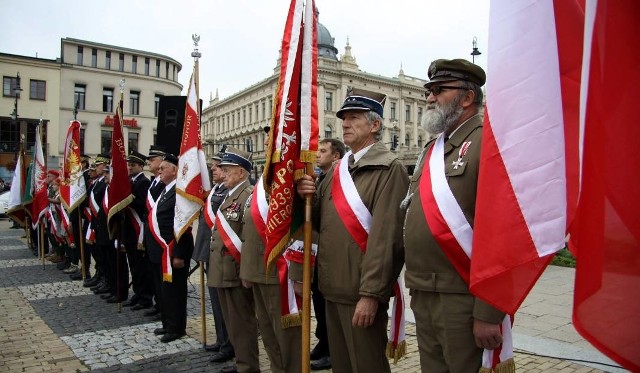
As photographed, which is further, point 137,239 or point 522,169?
point 137,239

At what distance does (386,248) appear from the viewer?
10.3 feet

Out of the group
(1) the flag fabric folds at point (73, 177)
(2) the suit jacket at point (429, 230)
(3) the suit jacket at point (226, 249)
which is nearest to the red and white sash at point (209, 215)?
(3) the suit jacket at point (226, 249)

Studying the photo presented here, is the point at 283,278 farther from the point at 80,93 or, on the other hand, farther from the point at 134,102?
the point at 80,93

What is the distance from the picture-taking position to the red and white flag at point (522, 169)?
2.01 meters

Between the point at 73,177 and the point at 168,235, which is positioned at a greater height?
the point at 73,177

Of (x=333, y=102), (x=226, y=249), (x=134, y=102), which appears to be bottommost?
(x=226, y=249)

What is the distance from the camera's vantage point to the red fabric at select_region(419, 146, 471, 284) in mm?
2639

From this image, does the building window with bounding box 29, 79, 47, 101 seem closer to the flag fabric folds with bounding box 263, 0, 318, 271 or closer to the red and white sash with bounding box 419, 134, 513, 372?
the flag fabric folds with bounding box 263, 0, 318, 271

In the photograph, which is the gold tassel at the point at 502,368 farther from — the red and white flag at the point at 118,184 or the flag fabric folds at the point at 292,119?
the red and white flag at the point at 118,184

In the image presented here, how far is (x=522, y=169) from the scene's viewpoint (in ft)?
6.75

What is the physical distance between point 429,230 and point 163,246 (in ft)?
13.6

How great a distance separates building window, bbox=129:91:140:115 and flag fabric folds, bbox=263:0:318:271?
52.3 meters

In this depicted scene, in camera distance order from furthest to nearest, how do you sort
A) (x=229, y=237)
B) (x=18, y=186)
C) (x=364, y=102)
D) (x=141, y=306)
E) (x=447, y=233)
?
1. (x=18, y=186)
2. (x=141, y=306)
3. (x=229, y=237)
4. (x=364, y=102)
5. (x=447, y=233)

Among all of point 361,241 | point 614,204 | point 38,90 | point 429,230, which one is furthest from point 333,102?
point 614,204
